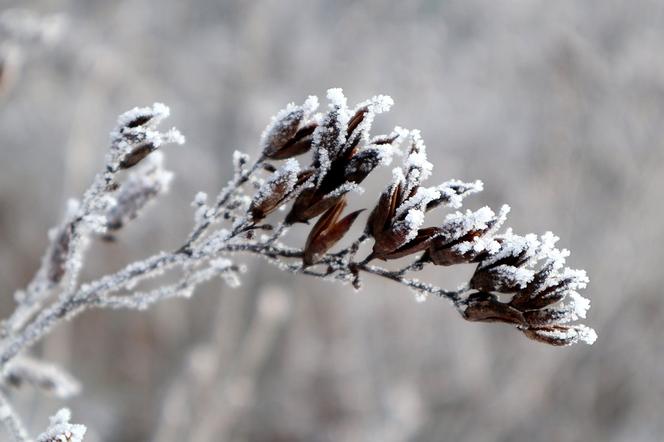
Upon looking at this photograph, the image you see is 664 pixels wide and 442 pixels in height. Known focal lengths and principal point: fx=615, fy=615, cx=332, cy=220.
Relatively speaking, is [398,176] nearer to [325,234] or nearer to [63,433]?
[325,234]

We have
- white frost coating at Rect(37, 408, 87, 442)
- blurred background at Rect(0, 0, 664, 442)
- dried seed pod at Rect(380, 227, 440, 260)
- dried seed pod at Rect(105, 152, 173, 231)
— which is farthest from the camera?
blurred background at Rect(0, 0, 664, 442)

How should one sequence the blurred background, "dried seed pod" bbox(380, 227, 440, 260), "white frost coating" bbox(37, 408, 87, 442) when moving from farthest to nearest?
1. the blurred background
2. "dried seed pod" bbox(380, 227, 440, 260)
3. "white frost coating" bbox(37, 408, 87, 442)

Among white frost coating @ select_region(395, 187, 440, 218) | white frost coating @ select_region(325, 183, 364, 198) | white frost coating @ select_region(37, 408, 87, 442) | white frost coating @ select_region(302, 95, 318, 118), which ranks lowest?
white frost coating @ select_region(37, 408, 87, 442)

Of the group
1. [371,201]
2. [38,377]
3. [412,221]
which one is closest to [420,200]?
[412,221]

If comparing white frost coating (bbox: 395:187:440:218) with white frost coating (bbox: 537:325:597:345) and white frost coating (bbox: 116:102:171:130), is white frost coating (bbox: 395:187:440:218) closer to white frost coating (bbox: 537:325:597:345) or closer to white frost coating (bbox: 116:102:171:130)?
white frost coating (bbox: 537:325:597:345)

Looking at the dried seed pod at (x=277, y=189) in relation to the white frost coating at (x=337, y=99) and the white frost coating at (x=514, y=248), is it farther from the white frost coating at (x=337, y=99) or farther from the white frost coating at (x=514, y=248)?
the white frost coating at (x=514, y=248)

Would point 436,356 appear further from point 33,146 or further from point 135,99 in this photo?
point 33,146

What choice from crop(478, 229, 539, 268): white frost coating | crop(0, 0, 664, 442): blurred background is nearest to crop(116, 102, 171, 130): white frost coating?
crop(478, 229, 539, 268): white frost coating

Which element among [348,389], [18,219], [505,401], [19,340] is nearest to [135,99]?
[18,219]
